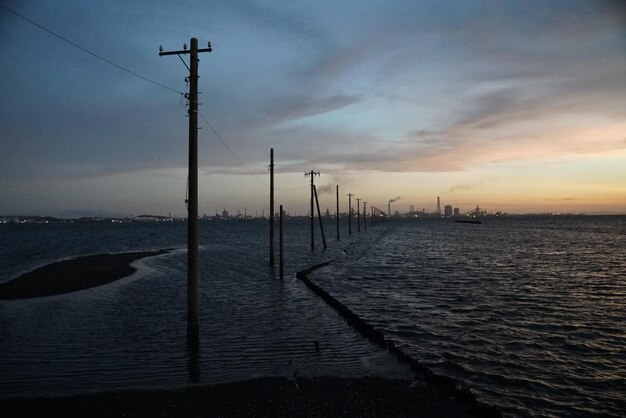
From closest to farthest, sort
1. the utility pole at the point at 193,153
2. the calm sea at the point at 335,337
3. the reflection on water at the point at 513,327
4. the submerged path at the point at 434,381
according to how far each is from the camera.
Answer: the submerged path at the point at 434,381 < the reflection on water at the point at 513,327 < the calm sea at the point at 335,337 < the utility pole at the point at 193,153

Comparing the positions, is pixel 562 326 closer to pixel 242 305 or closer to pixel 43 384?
pixel 242 305

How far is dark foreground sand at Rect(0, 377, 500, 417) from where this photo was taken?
758 centimetres

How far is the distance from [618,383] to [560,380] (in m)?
1.35

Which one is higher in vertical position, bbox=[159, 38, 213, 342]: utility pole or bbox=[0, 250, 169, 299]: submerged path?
bbox=[159, 38, 213, 342]: utility pole

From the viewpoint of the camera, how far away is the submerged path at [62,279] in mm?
23312

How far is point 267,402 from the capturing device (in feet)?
26.3

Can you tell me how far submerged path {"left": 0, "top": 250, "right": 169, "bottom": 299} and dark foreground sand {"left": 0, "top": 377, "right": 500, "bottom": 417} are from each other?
17339 millimetres

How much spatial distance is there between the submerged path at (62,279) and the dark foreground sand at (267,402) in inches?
683

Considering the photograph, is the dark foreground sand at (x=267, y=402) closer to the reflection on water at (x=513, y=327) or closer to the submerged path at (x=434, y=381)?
the submerged path at (x=434, y=381)

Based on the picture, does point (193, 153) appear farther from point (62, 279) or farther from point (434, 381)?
point (62, 279)

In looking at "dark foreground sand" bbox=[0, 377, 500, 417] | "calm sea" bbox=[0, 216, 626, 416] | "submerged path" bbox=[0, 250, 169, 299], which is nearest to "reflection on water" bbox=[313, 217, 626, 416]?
"calm sea" bbox=[0, 216, 626, 416]

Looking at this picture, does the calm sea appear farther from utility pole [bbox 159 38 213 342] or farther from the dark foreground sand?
utility pole [bbox 159 38 213 342]

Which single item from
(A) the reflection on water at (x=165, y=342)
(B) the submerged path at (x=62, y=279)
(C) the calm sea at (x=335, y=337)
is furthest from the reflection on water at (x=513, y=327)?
(B) the submerged path at (x=62, y=279)

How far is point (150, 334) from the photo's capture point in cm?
1373
